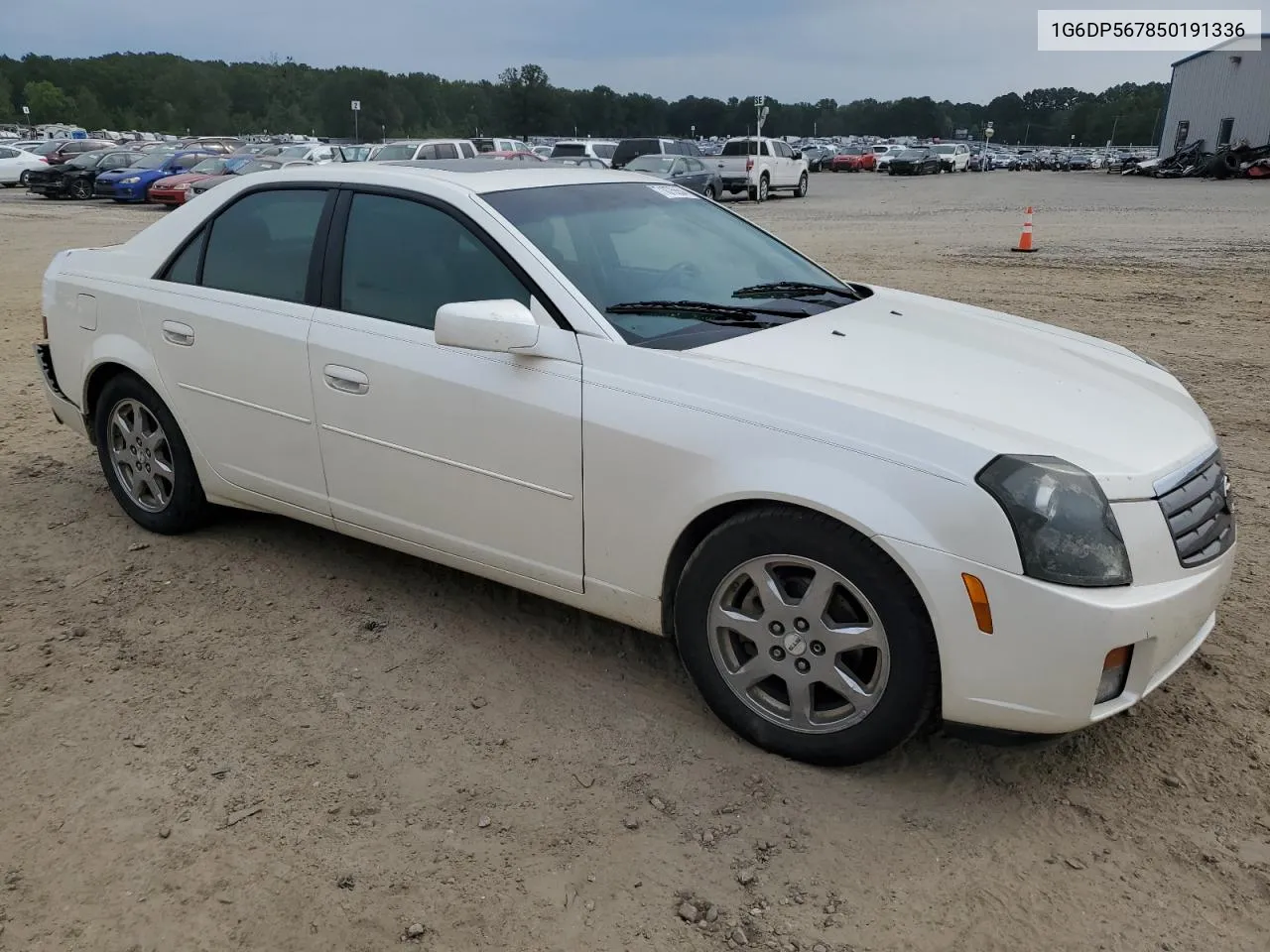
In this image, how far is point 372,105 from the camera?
114812 millimetres

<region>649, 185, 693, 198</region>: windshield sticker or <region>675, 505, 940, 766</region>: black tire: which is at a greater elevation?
<region>649, 185, 693, 198</region>: windshield sticker

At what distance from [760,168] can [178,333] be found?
1021 inches

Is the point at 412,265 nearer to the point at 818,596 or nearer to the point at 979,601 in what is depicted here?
the point at 818,596

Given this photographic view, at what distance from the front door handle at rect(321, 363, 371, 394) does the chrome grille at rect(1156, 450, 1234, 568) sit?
250cm

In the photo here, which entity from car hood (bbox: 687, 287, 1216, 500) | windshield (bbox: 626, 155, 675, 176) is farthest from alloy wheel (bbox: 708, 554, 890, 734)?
windshield (bbox: 626, 155, 675, 176)

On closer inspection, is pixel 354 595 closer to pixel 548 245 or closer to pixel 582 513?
pixel 582 513

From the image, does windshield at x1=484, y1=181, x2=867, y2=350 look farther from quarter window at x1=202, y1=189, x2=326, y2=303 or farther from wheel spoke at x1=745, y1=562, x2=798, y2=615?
quarter window at x1=202, y1=189, x2=326, y2=303

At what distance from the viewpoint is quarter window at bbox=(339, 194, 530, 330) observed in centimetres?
341

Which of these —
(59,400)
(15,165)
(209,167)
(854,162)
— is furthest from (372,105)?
(59,400)

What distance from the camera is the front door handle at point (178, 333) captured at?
4.11 meters

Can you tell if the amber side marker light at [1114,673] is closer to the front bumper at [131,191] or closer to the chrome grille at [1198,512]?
the chrome grille at [1198,512]

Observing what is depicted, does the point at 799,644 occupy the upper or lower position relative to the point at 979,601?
lower

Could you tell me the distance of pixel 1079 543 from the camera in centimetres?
250

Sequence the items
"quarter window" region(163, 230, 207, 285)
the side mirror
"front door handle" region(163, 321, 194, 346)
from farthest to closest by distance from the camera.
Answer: "quarter window" region(163, 230, 207, 285)
"front door handle" region(163, 321, 194, 346)
the side mirror
